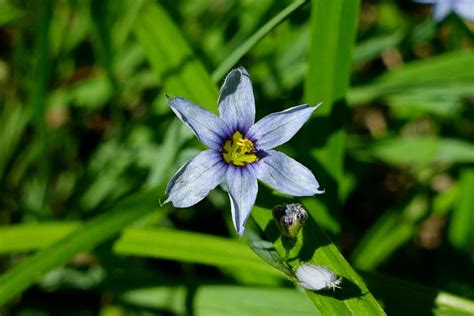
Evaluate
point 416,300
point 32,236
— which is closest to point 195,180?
point 416,300

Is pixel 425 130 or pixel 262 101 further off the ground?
pixel 262 101

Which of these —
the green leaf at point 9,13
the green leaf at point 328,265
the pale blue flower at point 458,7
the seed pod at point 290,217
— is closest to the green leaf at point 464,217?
the pale blue flower at point 458,7

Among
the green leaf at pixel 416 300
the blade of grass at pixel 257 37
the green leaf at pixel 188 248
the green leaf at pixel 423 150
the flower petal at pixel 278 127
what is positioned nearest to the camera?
the flower petal at pixel 278 127

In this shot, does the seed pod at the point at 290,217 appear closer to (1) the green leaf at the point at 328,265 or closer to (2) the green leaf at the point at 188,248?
(1) the green leaf at the point at 328,265

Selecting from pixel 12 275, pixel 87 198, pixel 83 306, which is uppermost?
pixel 87 198

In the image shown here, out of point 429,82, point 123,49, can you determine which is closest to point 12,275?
point 123,49

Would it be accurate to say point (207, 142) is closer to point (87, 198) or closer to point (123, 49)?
point (87, 198)

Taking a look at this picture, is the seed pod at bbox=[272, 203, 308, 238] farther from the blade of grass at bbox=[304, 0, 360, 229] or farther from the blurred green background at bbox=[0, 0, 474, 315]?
the blade of grass at bbox=[304, 0, 360, 229]

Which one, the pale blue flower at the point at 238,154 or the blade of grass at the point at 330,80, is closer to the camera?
the pale blue flower at the point at 238,154

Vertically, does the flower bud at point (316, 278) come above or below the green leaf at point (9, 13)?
below
